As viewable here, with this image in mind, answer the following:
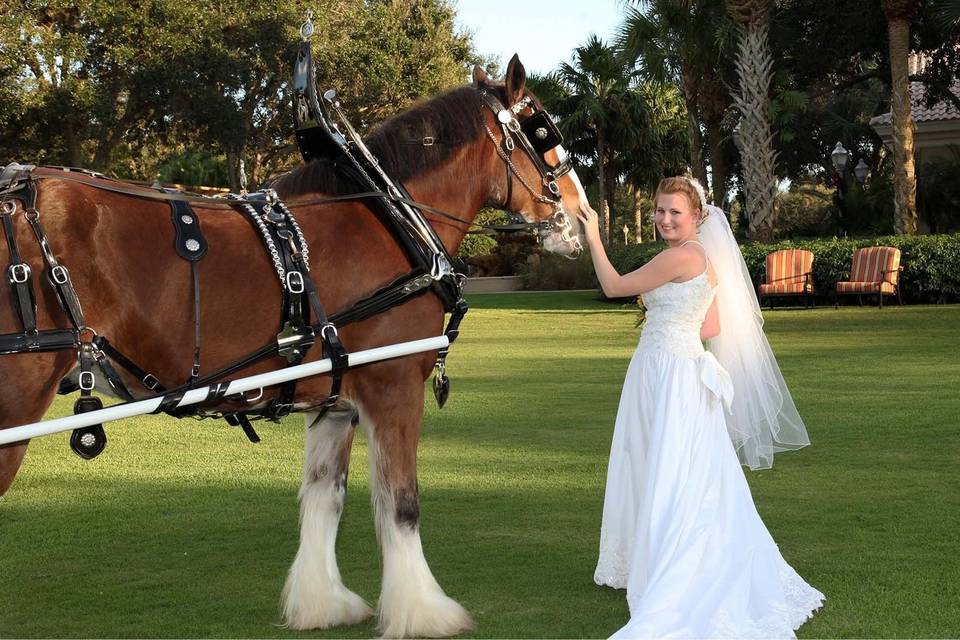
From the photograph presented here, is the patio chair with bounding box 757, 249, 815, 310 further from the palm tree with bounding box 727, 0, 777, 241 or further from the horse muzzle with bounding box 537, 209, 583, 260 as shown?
the horse muzzle with bounding box 537, 209, 583, 260

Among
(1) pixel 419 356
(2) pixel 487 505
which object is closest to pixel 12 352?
(1) pixel 419 356

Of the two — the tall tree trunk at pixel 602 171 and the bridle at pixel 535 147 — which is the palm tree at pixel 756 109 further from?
the bridle at pixel 535 147

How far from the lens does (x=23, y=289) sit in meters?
3.97

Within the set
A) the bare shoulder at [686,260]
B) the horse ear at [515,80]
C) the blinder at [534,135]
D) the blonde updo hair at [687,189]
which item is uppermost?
the horse ear at [515,80]

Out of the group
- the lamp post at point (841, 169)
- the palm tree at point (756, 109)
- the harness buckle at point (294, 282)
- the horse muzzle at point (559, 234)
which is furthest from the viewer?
the lamp post at point (841, 169)

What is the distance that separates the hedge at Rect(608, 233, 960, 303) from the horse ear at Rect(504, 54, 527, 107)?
19.8 metres

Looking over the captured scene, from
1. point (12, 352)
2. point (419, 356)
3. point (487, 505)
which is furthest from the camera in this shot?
point (487, 505)

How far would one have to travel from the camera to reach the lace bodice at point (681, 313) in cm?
545

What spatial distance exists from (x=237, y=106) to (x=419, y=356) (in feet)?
96.2

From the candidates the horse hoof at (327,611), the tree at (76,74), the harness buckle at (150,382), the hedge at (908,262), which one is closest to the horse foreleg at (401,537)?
the horse hoof at (327,611)

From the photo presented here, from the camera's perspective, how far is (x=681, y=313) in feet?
17.9

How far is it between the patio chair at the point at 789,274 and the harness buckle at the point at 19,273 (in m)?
21.2

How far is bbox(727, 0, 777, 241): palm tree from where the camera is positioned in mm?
25406

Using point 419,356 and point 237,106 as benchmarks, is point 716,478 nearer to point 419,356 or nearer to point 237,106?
point 419,356
